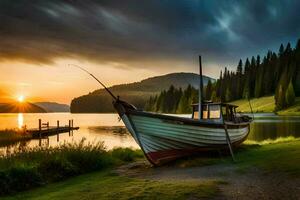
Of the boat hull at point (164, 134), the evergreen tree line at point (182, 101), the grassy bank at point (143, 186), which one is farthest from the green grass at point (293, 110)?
the grassy bank at point (143, 186)

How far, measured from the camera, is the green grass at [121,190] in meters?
10.7

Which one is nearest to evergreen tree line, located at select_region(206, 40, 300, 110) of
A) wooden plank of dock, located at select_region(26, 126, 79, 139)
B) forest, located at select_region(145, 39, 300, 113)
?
forest, located at select_region(145, 39, 300, 113)

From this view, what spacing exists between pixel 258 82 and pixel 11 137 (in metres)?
128

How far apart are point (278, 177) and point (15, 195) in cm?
984

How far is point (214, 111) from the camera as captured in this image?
2391 centimetres

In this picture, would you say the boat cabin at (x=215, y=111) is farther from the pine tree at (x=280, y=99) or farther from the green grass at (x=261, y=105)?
the green grass at (x=261, y=105)

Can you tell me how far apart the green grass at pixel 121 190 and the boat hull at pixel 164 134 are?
12.6ft

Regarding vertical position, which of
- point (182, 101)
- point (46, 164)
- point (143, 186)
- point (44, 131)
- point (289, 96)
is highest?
point (182, 101)

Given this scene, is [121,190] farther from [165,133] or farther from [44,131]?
[44,131]

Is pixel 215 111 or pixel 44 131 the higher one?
pixel 215 111

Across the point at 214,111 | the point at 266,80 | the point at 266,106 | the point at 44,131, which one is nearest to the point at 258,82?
the point at 266,80

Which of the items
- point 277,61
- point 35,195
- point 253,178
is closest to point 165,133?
point 253,178

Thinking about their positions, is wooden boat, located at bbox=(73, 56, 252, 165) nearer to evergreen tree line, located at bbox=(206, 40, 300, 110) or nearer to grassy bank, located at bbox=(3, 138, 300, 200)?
grassy bank, located at bbox=(3, 138, 300, 200)

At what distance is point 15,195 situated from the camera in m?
13.6
